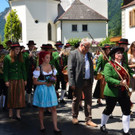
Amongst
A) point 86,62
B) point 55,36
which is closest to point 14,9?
point 55,36

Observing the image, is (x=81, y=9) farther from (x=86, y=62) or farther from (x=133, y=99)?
(x=86, y=62)

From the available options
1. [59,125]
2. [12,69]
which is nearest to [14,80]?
[12,69]

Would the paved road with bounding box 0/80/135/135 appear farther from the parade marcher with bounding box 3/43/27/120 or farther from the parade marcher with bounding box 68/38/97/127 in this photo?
the parade marcher with bounding box 3/43/27/120

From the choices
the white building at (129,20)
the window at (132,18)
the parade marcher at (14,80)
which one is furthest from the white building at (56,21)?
the parade marcher at (14,80)

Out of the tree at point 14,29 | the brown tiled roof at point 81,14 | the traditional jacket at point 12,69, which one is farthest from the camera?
the brown tiled roof at point 81,14

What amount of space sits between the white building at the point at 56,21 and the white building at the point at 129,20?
13.1 meters

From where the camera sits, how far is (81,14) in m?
43.5

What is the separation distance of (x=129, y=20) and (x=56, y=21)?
15.8 m

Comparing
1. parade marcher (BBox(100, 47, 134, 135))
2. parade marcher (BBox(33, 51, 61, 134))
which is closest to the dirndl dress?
parade marcher (BBox(33, 51, 61, 134))

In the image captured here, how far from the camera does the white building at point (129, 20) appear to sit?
92.3ft

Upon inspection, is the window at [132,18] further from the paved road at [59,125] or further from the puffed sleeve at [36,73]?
the puffed sleeve at [36,73]

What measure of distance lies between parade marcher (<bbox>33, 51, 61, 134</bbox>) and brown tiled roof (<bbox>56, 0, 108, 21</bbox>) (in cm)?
3678

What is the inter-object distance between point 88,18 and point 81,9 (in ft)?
7.20

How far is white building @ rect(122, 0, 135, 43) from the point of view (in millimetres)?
28125
